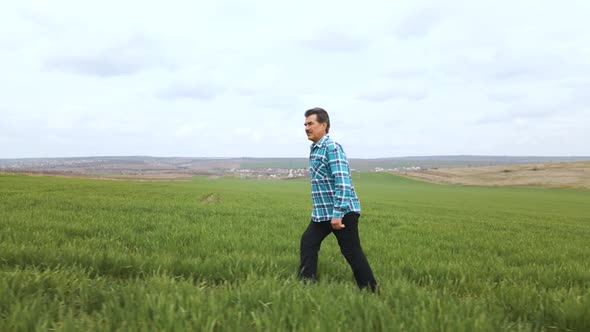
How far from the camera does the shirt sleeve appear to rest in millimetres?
3633

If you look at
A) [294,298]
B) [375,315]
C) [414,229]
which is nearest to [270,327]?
[294,298]

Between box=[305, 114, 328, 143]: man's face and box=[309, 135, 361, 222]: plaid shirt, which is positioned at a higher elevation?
box=[305, 114, 328, 143]: man's face

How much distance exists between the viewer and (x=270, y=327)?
206 centimetres

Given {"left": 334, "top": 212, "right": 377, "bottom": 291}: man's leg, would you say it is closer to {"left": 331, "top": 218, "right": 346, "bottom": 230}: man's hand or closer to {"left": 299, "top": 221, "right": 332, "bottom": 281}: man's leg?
{"left": 331, "top": 218, "right": 346, "bottom": 230}: man's hand

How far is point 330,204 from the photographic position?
12.9 ft

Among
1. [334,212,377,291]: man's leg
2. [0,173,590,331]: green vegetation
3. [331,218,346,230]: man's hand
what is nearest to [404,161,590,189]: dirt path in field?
[0,173,590,331]: green vegetation

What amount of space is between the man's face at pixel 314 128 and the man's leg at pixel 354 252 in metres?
1.03

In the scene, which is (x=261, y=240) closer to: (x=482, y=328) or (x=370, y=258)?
(x=370, y=258)

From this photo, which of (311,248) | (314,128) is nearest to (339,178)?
(314,128)

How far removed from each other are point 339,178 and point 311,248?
991 millimetres

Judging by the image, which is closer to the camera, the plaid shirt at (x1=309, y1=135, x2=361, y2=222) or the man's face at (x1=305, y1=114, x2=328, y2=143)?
the plaid shirt at (x1=309, y1=135, x2=361, y2=222)

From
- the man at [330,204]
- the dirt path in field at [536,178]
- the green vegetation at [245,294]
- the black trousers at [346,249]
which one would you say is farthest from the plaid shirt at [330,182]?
the dirt path in field at [536,178]

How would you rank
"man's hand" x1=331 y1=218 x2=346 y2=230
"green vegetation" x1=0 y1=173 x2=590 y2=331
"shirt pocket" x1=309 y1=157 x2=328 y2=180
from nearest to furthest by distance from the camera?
"green vegetation" x1=0 y1=173 x2=590 y2=331, "man's hand" x1=331 y1=218 x2=346 y2=230, "shirt pocket" x1=309 y1=157 x2=328 y2=180

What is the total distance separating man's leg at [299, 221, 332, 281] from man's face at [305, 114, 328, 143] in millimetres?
1105
